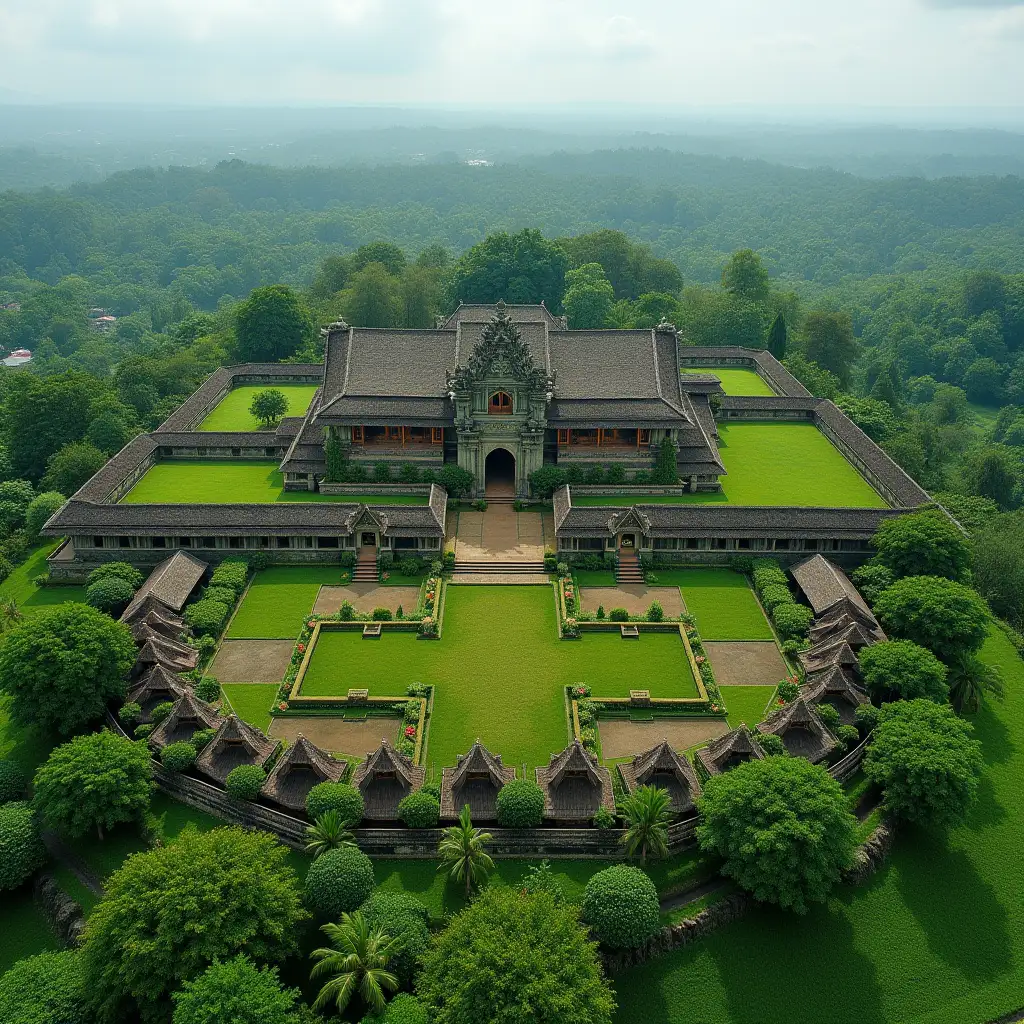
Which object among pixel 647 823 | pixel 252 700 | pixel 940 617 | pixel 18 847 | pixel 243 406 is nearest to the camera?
pixel 647 823

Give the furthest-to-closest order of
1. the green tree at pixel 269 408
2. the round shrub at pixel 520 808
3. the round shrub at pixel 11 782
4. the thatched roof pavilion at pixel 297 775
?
the green tree at pixel 269 408 < the round shrub at pixel 11 782 < the thatched roof pavilion at pixel 297 775 < the round shrub at pixel 520 808

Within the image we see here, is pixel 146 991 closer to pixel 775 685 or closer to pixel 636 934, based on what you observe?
pixel 636 934

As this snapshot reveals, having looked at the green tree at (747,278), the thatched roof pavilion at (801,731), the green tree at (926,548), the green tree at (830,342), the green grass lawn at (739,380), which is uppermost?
the green tree at (747,278)

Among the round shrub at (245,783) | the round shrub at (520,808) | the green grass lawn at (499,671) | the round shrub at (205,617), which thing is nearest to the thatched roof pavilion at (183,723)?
the round shrub at (245,783)

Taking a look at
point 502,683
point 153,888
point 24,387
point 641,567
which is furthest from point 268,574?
point 24,387

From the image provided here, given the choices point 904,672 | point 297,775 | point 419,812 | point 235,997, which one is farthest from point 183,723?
point 904,672

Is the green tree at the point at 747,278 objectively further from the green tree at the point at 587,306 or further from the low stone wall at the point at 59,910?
the low stone wall at the point at 59,910

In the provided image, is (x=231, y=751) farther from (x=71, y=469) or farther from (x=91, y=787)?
(x=71, y=469)
